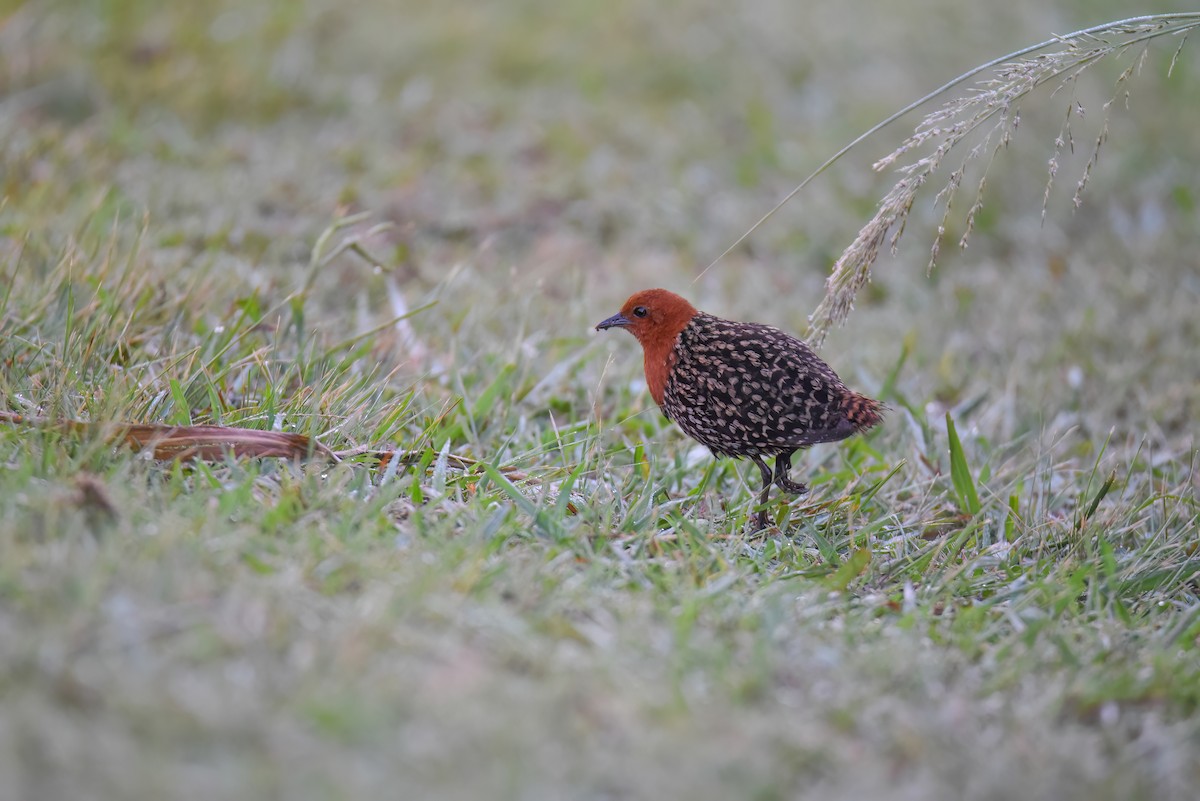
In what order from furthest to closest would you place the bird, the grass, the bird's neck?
the bird's neck, the bird, the grass

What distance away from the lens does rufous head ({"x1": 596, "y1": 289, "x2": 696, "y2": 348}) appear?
4070 mm

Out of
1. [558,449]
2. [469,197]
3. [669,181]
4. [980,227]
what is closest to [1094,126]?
[980,227]

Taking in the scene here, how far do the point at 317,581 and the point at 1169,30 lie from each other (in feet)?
9.20

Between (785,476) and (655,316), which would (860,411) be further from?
(655,316)

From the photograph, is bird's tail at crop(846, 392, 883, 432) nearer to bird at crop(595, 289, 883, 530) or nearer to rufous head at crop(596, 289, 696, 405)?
bird at crop(595, 289, 883, 530)

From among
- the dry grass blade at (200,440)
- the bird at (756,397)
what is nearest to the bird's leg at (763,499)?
the bird at (756,397)

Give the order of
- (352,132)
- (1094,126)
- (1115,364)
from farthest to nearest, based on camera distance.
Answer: (1094,126) < (352,132) < (1115,364)

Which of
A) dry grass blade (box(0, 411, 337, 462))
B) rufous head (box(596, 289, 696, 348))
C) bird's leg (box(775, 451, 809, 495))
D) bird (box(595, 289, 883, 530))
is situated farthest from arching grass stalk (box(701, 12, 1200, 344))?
dry grass blade (box(0, 411, 337, 462))

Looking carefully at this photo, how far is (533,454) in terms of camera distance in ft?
12.4

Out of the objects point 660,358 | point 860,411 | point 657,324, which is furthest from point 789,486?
point 657,324

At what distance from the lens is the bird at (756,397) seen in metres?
3.69

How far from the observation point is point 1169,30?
336 cm

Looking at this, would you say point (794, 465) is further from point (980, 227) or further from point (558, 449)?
point (980, 227)

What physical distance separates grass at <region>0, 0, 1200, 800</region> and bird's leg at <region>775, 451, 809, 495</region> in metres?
0.09
